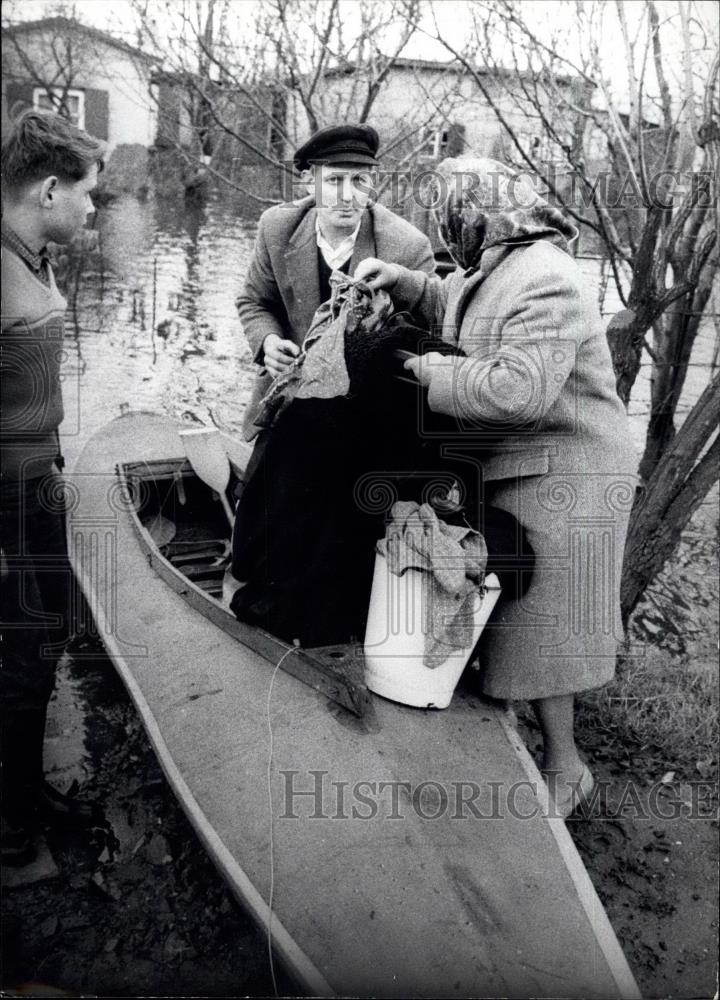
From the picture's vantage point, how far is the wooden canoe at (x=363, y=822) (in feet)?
6.68

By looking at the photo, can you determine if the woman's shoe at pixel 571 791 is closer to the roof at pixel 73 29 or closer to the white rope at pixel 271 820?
the white rope at pixel 271 820

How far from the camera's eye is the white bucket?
103 inches

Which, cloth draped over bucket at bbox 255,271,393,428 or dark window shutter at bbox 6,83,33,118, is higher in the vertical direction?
dark window shutter at bbox 6,83,33,118

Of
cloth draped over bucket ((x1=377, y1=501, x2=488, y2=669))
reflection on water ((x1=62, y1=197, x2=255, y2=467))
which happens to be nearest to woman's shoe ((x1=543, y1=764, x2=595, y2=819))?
cloth draped over bucket ((x1=377, y1=501, x2=488, y2=669))

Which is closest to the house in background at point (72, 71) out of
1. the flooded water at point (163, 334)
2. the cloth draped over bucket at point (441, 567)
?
the cloth draped over bucket at point (441, 567)

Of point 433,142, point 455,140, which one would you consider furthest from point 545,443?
point 455,140

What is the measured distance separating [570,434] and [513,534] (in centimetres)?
37

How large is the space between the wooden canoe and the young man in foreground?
44 centimetres

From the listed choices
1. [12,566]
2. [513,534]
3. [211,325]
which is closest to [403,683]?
[513,534]

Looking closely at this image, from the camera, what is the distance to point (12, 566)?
260 cm

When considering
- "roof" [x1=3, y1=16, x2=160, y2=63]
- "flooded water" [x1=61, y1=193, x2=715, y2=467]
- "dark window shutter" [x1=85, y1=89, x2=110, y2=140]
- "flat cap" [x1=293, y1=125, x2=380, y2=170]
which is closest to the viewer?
"roof" [x1=3, y1=16, x2=160, y2=63]

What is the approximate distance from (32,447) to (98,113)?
16.3 ft

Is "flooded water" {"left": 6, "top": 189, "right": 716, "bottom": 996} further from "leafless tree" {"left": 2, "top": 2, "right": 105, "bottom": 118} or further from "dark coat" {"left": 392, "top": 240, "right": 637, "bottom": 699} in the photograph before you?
"leafless tree" {"left": 2, "top": 2, "right": 105, "bottom": 118}

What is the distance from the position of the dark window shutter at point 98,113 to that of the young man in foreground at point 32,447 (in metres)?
3.72
